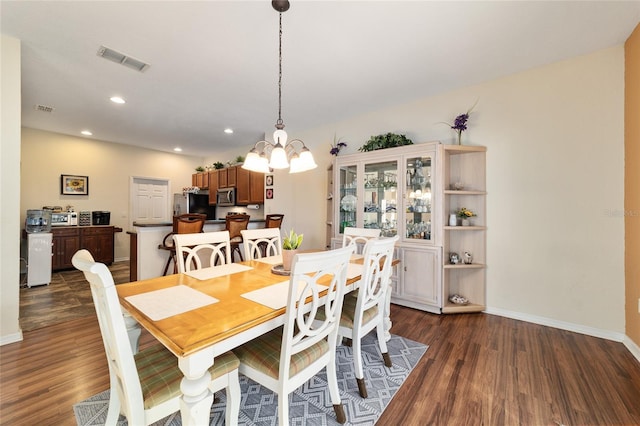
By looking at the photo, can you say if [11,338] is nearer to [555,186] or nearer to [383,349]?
[383,349]

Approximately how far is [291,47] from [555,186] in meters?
2.94

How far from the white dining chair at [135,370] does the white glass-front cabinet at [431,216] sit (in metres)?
2.43

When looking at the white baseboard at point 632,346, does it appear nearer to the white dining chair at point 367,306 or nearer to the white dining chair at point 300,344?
the white dining chair at point 367,306

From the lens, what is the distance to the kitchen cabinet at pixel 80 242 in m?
4.70

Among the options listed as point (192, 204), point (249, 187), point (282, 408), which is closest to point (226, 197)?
point (249, 187)

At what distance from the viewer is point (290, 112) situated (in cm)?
393

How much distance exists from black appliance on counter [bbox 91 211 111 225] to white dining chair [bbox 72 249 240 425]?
5.43 m

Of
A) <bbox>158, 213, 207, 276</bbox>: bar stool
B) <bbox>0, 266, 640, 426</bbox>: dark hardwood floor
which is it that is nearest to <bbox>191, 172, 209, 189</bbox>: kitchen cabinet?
<bbox>158, 213, 207, 276</bbox>: bar stool

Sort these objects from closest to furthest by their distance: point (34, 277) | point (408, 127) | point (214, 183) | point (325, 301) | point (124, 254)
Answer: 1. point (325, 301)
2. point (408, 127)
3. point (34, 277)
4. point (124, 254)
5. point (214, 183)

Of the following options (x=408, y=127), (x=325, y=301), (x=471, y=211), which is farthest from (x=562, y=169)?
(x=325, y=301)

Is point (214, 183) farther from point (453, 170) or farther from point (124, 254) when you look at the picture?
point (453, 170)

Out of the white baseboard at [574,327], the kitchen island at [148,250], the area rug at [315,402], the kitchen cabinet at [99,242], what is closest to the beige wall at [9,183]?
the kitchen island at [148,250]

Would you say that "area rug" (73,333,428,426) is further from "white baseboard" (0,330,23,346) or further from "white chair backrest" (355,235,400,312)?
"white baseboard" (0,330,23,346)

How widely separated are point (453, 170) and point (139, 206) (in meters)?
6.50
